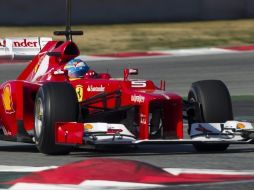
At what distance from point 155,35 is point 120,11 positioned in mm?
2574

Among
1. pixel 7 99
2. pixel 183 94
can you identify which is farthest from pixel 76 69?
pixel 183 94

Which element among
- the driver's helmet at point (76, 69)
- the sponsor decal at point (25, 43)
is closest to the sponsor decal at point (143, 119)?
the driver's helmet at point (76, 69)

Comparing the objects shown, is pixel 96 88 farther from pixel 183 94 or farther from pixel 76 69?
pixel 183 94

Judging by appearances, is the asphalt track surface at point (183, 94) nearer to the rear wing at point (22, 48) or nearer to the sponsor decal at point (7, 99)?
the sponsor decal at point (7, 99)

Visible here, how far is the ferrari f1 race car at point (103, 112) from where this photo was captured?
34.5ft

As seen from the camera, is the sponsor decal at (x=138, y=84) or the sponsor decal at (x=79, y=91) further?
the sponsor decal at (x=79, y=91)

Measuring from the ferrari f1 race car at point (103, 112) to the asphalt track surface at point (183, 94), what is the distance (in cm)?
20

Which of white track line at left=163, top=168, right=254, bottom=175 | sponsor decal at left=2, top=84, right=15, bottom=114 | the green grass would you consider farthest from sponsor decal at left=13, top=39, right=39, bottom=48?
the green grass

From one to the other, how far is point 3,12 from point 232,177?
68.7 ft

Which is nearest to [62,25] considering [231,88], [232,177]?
[231,88]

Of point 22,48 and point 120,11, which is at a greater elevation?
point 22,48

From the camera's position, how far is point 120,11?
99.1 feet

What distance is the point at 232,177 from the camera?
28.9 feet

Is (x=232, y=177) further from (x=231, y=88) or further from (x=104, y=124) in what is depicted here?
(x=231, y=88)
